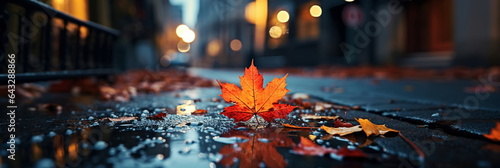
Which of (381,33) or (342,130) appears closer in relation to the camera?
(342,130)

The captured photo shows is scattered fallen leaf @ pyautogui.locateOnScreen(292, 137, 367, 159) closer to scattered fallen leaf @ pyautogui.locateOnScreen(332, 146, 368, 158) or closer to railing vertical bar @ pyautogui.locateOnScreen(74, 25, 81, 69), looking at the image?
scattered fallen leaf @ pyautogui.locateOnScreen(332, 146, 368, 158)

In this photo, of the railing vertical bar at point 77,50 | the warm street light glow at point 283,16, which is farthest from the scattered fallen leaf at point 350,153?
the warm street light glow at point 283,16

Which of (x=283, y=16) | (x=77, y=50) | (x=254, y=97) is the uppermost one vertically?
(x=283, y=16)

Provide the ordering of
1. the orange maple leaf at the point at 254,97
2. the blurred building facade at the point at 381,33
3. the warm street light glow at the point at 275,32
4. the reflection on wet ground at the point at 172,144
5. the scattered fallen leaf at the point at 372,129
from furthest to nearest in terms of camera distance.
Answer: the warm street light glow at the point at 275,32 < the blurred building facade at the point at 381,33 < the orange maple leaf at the point at 254,97 < the scattered fallen leaf at the point at 372,129 < the reflection on wet ground at the point at 172,144

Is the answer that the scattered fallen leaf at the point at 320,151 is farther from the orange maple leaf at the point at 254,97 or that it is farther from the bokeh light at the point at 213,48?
the bokeh light at the point at 213,48

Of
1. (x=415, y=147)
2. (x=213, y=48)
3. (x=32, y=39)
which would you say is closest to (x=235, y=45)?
(x=213, y=48)

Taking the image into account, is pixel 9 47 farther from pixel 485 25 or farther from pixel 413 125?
pixel 485 25

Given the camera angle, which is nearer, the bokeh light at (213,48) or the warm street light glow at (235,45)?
the warm street light glow at (235,45)

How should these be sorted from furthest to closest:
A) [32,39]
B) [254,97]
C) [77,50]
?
[77,50] < [32,39] < [254,97]

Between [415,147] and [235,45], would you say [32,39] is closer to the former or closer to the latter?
[415,147]
